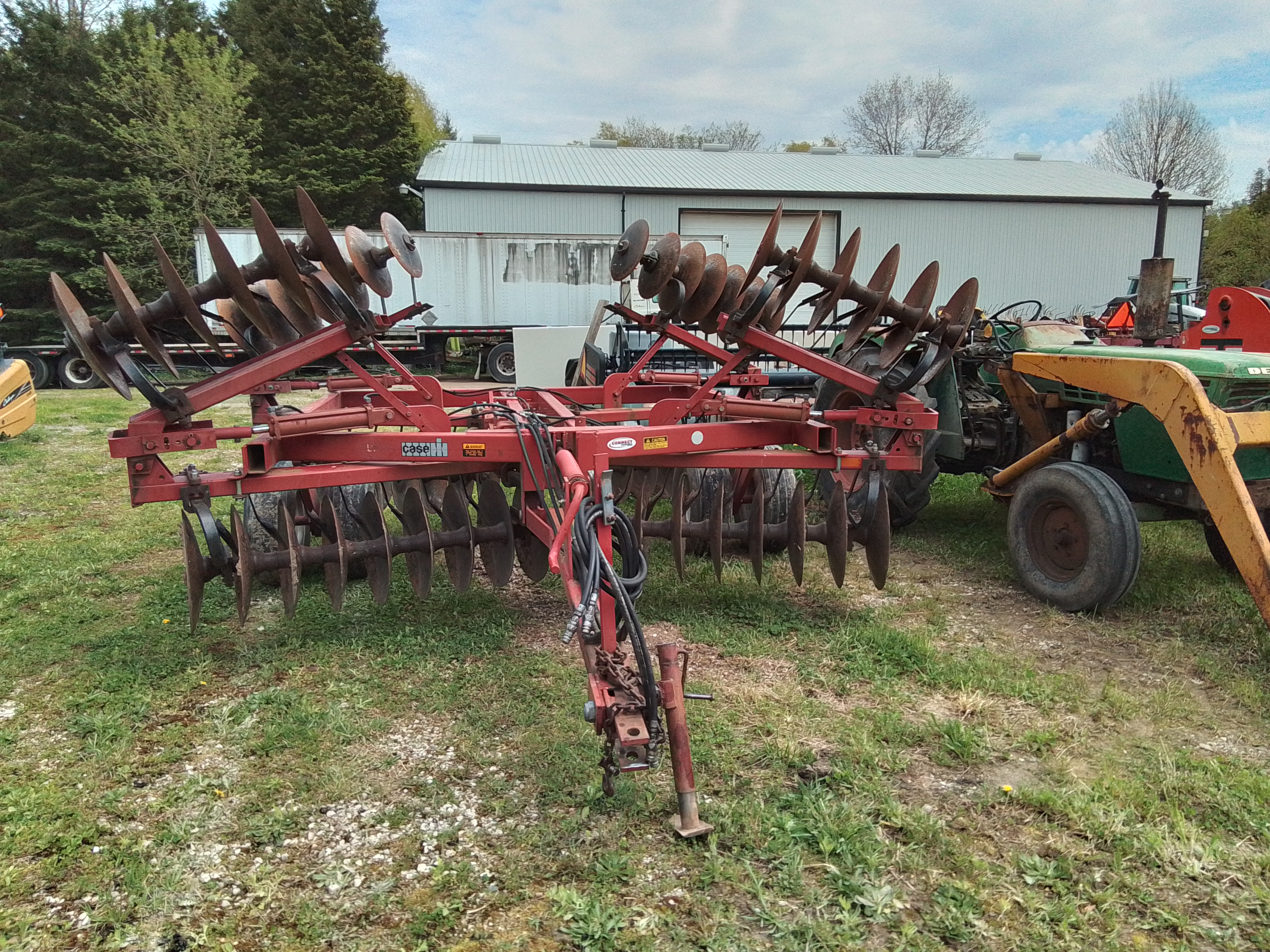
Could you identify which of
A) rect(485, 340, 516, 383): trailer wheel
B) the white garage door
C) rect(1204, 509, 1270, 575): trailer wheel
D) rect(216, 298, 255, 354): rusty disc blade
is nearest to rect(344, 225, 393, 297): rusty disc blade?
rect(216, 298, 255, 354): rusty disc blade

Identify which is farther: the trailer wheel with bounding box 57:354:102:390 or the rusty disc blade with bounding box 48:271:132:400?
the trailer wheel with bounding box 57:354:102:390

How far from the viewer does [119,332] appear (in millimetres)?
3404

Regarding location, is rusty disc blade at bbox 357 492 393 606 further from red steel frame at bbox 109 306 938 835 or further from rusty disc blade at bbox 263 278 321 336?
rusty disc blade at bbox 263 278 321 336

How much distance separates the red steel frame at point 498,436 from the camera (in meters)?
3.50

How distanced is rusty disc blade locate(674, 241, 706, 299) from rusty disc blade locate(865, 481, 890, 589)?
1271mm

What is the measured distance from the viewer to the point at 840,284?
13.1ft

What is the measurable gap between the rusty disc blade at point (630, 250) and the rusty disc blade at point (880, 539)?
1513mm

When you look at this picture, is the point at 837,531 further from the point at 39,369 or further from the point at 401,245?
the point at 39,369

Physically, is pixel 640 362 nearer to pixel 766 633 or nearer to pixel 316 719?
pixel 766 633

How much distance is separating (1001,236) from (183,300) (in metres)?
25.7

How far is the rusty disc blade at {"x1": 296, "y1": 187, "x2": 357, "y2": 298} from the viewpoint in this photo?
3.39 metres

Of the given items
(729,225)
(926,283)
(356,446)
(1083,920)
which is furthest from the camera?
(729,225)

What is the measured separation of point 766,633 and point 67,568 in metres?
3.96

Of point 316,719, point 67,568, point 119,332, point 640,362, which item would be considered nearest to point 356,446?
point 119,332
